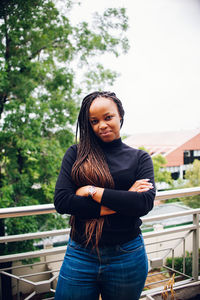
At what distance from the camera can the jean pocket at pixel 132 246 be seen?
908 millimetres

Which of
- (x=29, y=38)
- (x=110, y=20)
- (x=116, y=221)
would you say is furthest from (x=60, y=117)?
(x=116, y=221)

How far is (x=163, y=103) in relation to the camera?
14641 millimetres

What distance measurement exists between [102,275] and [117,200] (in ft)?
1.02

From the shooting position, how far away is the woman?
875 mm

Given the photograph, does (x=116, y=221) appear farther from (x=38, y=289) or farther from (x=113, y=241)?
(x=38, y=289)

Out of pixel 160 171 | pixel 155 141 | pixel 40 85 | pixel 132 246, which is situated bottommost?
pixel 160 171

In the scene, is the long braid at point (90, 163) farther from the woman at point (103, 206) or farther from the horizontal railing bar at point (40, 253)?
the horizontal railing bar at point (40, 253)

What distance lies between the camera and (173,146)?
53.2 feet

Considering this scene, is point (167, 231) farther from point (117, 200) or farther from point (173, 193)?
point (117, 200)

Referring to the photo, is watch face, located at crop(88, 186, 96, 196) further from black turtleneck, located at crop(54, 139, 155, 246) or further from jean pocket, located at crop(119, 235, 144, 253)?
jean pocket, located at crop(119, 235, 144, 253)

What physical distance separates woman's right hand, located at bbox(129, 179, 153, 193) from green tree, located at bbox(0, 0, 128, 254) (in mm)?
4153

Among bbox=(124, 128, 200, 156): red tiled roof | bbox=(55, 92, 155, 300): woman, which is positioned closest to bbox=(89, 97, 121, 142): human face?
bbox=(55, 92, 155, 300): woman

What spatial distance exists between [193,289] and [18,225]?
457 centimetres

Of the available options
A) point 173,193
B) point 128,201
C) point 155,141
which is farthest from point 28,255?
point 155,141
